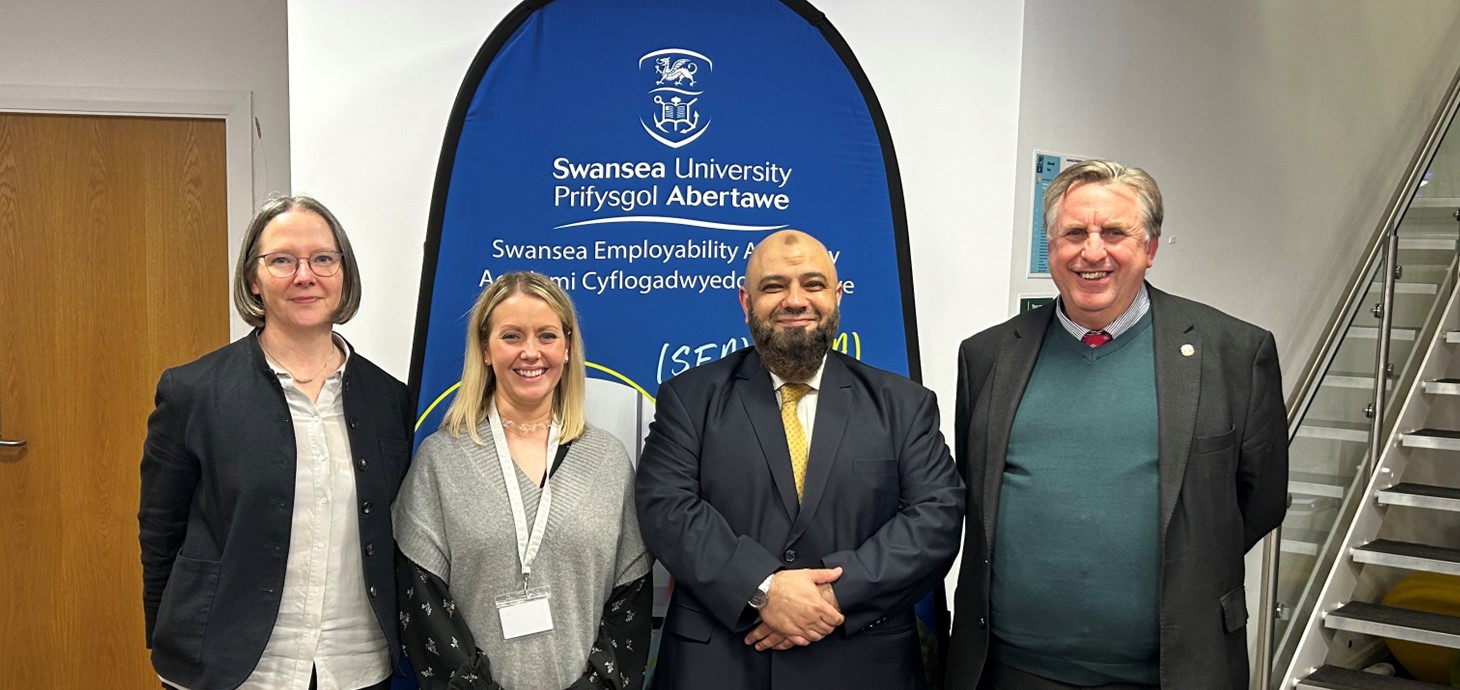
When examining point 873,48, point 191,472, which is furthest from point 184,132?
point 873,48

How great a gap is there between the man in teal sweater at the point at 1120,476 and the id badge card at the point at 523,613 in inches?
33.8

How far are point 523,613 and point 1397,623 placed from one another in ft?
10.2

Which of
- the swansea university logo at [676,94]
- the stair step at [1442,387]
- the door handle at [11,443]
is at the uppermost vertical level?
the swansea university logo at [676,94]

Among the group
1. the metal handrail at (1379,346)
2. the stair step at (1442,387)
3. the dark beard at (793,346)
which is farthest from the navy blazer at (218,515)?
the stair step at (1442,387)

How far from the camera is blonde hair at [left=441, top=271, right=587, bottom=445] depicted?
2.23 m

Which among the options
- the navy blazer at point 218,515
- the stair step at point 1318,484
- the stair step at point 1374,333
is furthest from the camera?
the stair step at point 1374,333

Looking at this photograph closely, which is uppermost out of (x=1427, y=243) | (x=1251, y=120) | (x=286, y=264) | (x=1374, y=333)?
(x=1251, y=120)

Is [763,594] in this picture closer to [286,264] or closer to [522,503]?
[522,503]

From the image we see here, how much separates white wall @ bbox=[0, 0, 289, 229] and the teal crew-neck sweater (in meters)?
2.66

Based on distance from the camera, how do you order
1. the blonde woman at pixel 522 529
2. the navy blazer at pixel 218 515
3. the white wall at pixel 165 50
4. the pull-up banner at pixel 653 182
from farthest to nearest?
the white wall at pixel 165 50 → the pull-up banner at pixel 653 182 → the blonde woman at pixel 522 529 → the navy blazer at pixel 218 515

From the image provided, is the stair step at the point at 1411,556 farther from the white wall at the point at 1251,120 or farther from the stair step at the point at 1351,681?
the white wall at the point at 1251,120

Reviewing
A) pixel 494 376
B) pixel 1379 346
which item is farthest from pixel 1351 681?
pixel 494 376

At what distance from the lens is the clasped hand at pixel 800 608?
2.06 meters

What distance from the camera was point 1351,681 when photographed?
3621 mm
